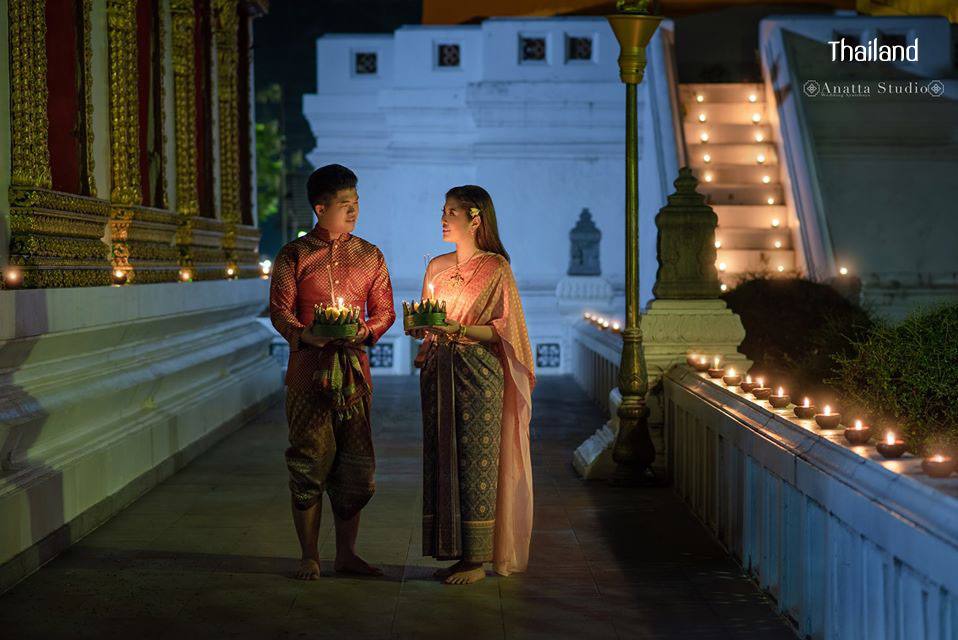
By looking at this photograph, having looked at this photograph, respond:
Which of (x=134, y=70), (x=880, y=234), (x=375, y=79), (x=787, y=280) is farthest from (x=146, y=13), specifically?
(x=375, y=79)

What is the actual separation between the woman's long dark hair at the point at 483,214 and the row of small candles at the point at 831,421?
153 cm

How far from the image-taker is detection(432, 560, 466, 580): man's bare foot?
681 centimetres

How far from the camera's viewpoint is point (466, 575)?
22.2 ft

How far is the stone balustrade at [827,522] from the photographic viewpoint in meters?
4.36

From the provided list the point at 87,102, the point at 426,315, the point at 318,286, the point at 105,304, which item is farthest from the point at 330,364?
the point at 87,102

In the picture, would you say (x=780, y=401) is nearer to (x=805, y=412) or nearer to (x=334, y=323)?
(x=805, y=412)

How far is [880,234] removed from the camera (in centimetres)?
1961

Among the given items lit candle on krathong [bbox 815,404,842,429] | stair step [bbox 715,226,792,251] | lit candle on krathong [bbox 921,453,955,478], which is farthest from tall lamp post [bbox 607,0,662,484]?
stair step [bbox 715,226,792,251]

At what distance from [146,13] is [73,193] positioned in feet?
10.3

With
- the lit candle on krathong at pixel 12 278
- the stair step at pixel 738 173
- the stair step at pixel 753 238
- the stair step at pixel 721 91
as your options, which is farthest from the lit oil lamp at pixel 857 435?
the stair step at pixel 721 91

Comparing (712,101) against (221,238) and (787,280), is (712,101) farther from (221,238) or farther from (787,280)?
(221,238)

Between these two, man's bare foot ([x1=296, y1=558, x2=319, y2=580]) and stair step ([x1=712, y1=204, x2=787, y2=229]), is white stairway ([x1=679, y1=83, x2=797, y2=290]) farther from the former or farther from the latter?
man's bare foot ([x1=296, y1=558, x2=319, y2=580])

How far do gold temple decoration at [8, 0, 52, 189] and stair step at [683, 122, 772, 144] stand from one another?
45.3 ft

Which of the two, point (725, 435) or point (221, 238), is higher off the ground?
point (221, 238)
